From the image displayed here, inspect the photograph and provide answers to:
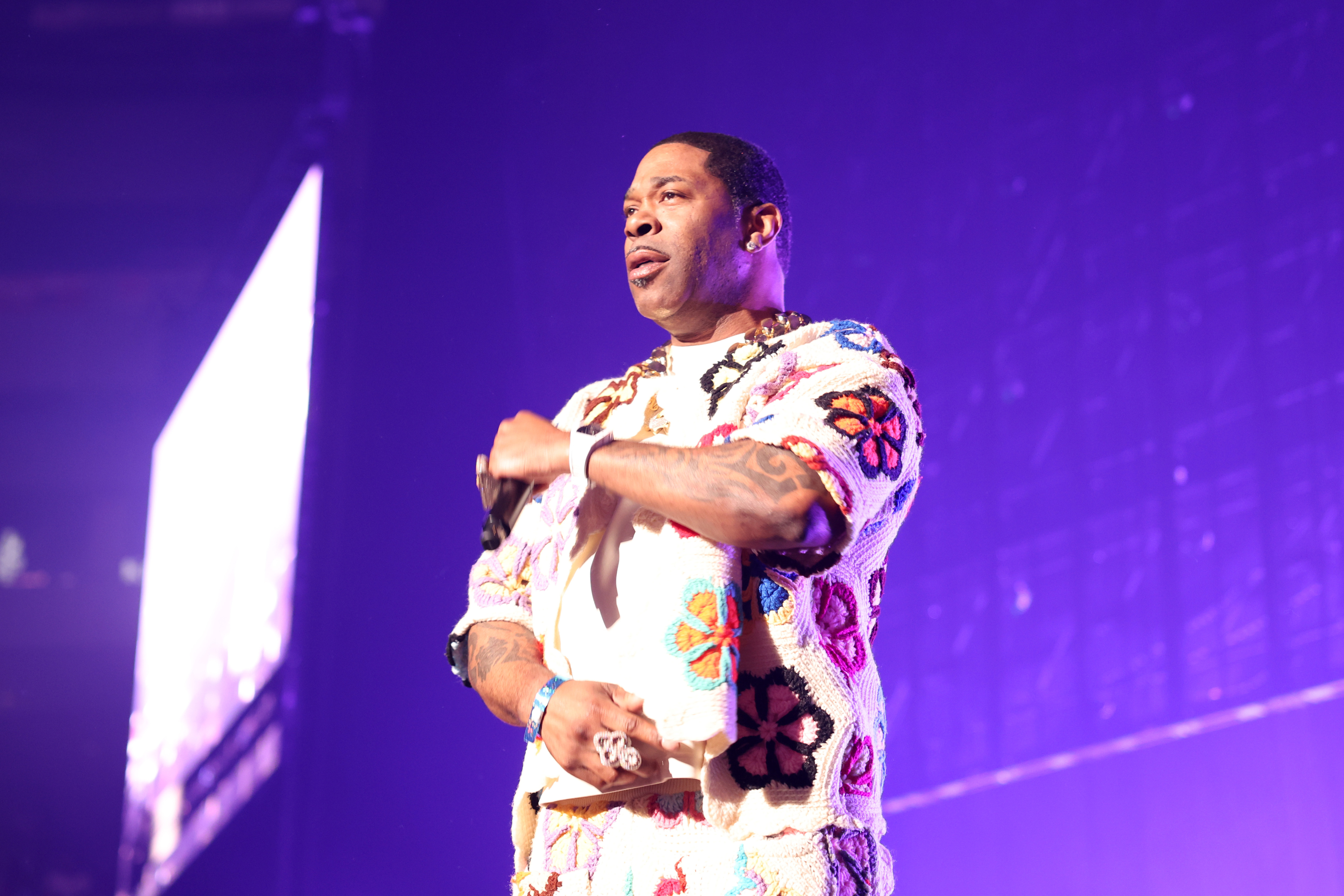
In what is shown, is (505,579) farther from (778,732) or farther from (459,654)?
(778,732)

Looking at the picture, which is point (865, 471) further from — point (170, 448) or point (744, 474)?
point (170, 448)

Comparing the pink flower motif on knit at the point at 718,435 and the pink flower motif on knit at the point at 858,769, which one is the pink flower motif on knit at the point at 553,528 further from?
the pink flower motif on knit at the point at 858,769

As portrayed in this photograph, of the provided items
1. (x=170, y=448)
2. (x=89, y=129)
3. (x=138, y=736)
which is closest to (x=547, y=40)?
(x=89, y=129)

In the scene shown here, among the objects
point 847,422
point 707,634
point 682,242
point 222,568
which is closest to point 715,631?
point 707,634

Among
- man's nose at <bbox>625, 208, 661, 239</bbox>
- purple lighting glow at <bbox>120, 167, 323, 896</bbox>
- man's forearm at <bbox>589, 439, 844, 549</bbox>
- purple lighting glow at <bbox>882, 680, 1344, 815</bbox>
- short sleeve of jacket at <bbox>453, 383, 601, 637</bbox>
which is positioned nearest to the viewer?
man's forearm at <bbox>589, 439, 844, 549</bbox>

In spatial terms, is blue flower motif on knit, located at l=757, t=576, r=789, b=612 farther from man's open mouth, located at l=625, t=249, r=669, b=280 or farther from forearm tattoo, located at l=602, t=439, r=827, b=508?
man's open mouth, located at l=625, t=249, r=669, b=280

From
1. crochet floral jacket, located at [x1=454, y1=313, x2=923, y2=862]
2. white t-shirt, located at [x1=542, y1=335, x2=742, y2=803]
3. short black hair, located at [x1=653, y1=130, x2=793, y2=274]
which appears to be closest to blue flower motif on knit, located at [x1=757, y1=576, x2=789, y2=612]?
crochet floral jacket, located at [x1=454, y1=313, x2=923, y2=862]

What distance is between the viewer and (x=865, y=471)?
3.43 feet

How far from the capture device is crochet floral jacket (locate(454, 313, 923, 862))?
3.32ft

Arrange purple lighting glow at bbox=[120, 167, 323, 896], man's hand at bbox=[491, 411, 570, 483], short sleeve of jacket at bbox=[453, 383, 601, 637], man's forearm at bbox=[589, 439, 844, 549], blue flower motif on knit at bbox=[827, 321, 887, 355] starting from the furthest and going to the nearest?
purple lighting glow at bbox=[120, 167, 323, 896] < short sleeve of jacket at bbox=[453, 383, 601, 637] < blue flower motif on knit at bbox=[827, 321, 887, 355] < man's hand at bbox=[491, 411, 570, 483] < man's forearm at bbox=[589, 439, 844, 549]

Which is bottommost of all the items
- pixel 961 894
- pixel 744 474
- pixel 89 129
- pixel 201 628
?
pixel 961 894

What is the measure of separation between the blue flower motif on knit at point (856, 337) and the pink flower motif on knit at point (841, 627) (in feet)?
0.79

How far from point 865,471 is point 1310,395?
2.36 m

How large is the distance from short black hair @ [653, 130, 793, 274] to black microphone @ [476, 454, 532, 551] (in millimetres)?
504
